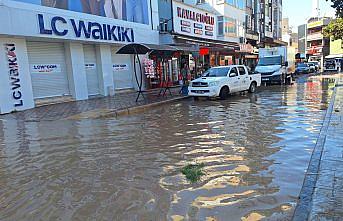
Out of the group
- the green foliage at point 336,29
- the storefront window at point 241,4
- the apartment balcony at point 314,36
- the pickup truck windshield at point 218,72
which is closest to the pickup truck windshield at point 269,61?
the green foliage at point 336,29

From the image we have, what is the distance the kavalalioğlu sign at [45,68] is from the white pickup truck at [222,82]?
678 cm

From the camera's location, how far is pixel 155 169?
5.56 metres

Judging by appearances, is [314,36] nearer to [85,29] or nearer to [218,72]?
[218,72]

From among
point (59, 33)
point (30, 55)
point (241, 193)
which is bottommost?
point (241, 193)

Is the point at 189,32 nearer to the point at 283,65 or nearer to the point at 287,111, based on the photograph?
the point at 283,65

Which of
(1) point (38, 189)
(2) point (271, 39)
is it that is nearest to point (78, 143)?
(1) point (38, 189)

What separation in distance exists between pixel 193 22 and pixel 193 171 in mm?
22486

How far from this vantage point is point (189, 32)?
2573cm

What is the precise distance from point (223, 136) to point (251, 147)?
119cm

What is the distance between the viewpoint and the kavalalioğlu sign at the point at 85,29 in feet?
47.5

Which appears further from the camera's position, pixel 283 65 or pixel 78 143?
pixel 283 65

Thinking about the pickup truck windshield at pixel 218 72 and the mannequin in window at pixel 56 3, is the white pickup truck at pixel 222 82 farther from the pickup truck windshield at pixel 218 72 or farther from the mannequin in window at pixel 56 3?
the mannequin in window at pixel 56 3

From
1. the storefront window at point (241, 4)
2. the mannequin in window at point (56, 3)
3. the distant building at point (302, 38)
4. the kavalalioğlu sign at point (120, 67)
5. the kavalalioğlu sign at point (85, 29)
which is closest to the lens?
the kavalalioğlu sign at point (85, 29)

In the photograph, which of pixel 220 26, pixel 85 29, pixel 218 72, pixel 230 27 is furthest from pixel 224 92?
pixel 230 27
